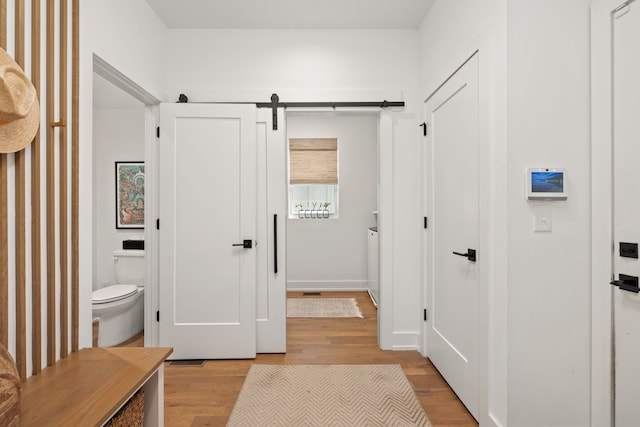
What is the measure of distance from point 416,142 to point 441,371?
1809 mm

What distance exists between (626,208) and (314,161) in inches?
151

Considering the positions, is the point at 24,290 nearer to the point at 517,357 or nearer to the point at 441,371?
the point at 517,357

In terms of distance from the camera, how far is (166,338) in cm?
271

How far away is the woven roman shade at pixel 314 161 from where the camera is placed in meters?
4.89

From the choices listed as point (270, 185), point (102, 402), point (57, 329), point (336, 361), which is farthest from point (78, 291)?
point (336, 361)

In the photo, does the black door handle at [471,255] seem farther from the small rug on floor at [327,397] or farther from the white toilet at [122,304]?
the white toilet at [122,304]

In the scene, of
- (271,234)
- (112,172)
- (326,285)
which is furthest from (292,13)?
(326,285)

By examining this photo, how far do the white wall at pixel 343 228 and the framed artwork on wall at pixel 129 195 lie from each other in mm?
1963

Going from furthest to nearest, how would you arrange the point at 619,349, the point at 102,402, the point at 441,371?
the point at 441,371
the point at 619,349
the point at 102,402

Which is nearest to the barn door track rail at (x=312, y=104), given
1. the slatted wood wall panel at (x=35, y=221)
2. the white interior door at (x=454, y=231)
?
the white interior door at (x=454, y=231)

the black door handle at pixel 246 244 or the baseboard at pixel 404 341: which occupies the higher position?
the black door handle at pixel 246 244

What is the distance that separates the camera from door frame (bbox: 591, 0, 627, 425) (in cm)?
149

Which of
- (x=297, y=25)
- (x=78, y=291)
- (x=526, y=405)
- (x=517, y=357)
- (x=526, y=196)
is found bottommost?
(x=526, y=405)

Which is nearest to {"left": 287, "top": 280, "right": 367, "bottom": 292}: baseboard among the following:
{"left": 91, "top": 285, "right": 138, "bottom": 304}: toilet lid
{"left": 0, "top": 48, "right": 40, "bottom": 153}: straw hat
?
{"left": 91, "top": 285, "right": 138, "bottom": 304}: toilet lid
